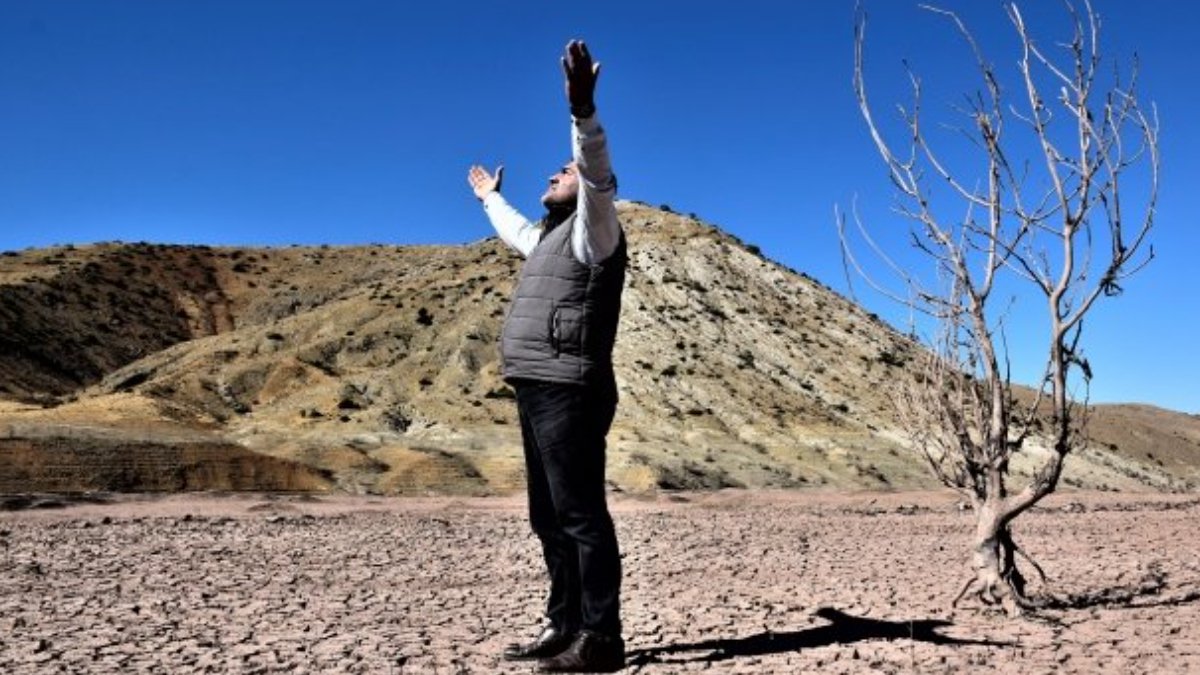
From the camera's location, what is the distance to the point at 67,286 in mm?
66625

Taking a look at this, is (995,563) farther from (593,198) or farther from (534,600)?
(593,198)

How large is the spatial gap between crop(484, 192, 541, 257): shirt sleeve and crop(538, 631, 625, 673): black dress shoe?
183 centimetres

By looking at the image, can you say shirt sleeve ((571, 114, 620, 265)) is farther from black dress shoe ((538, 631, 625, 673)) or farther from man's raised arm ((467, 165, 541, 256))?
black dress shoe ((538, 631, 625, 673))

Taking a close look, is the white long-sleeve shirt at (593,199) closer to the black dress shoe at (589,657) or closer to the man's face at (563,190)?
the man's face at (563,190)

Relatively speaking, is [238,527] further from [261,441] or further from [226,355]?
[226,355]

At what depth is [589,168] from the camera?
167 inches

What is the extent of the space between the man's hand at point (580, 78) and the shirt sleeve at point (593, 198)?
0.20 feet

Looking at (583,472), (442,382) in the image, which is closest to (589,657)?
(583,472)

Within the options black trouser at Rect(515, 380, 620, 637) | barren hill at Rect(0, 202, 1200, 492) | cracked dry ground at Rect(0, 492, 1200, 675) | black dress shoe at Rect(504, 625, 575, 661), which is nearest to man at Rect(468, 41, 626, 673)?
black trouser at Rect(515, 380, 620, 637)

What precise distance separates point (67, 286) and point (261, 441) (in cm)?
4057

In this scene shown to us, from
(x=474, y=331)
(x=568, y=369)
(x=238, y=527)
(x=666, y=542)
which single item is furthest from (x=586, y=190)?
(x=474, y=331)

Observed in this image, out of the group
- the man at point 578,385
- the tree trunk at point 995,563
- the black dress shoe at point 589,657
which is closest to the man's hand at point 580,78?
the man at point 578,385

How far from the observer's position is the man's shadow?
16.9 ft

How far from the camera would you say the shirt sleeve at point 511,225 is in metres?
5.36
